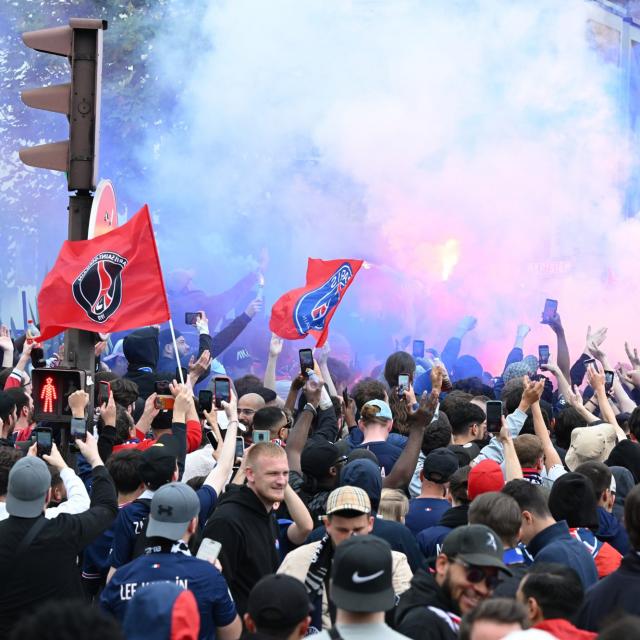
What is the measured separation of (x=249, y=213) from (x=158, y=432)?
374 inches

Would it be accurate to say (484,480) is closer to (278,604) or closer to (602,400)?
(278,604)

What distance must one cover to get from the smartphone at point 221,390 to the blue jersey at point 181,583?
1.86 meters

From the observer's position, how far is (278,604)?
140 inches

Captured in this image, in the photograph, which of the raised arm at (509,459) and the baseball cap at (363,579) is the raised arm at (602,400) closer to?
the raised arm at (509,459)

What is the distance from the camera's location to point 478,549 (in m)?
3.94

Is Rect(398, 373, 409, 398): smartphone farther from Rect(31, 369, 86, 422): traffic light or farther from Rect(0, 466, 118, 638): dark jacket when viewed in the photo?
Rect(0, 466, 118, 638): dark jacket

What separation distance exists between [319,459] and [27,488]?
164 cm

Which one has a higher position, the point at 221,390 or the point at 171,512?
the point at 171,512

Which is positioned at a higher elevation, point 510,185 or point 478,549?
point 478,549

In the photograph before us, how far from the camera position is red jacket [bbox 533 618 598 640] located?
360cm

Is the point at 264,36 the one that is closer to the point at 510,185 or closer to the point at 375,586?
the point at 510,185

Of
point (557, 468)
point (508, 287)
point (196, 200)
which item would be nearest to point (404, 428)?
point (557, 468)

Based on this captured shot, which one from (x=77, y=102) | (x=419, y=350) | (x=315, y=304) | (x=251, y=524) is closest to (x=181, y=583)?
(x=251, y=524)

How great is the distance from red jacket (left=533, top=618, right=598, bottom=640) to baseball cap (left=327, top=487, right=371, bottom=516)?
42.1 inches
